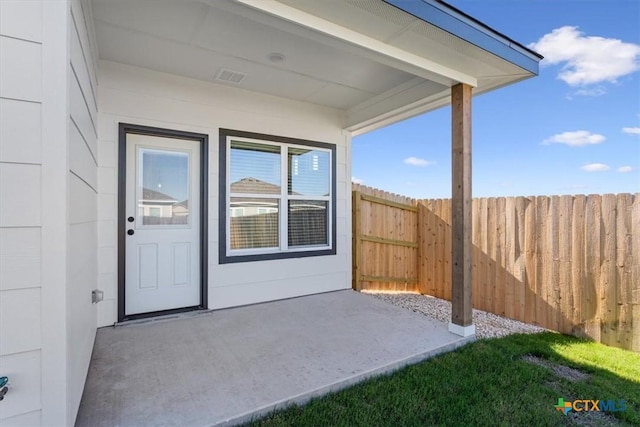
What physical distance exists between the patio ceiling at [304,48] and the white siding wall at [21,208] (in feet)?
3.87

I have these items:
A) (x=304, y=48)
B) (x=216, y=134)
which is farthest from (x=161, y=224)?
(x=304, y=48)

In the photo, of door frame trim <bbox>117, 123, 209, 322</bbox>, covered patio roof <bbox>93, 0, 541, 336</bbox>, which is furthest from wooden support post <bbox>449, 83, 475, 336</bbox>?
A: door frame trim <bbox>117, 123, 209, 322</bbox>

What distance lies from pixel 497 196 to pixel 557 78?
3.59 meters

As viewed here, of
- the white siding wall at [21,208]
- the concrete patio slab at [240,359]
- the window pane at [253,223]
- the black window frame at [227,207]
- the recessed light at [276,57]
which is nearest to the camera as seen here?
the white siding wall at [21,208]

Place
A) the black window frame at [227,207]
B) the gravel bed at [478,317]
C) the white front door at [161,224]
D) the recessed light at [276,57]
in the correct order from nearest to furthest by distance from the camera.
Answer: the recessed light at [276,57]
the white front door at [161,224]
the gravel bed at [478,317]
the black window frame at [227,207]

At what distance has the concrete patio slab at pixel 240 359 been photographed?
1935mm

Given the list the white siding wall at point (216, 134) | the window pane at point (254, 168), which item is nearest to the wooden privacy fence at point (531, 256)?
the white siding wall at point (216, 134)

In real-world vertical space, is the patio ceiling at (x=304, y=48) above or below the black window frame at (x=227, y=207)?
above

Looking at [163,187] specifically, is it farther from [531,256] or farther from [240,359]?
[531,256]

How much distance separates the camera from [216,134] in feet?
12.7

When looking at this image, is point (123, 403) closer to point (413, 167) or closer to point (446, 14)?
point (446, 14)

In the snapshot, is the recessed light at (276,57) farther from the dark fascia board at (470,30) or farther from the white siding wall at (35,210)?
the white siding wall at (35,210)

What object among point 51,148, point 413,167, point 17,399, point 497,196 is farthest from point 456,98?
point 413,167

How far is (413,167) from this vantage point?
418 inches
